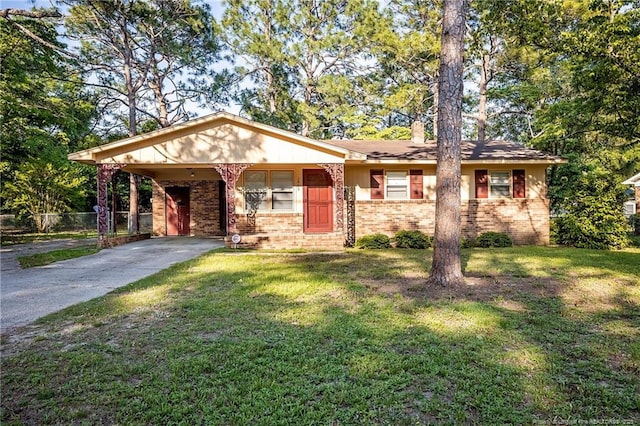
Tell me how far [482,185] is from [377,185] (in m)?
3.88

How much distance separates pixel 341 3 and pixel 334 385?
953 inches

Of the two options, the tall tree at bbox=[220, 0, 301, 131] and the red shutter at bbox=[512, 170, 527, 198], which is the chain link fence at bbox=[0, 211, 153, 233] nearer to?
the tall tree at bbox=[220, 0, 301, 131]

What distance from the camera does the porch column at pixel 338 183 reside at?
12188mm

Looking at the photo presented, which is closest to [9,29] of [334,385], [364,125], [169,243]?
[169,243]

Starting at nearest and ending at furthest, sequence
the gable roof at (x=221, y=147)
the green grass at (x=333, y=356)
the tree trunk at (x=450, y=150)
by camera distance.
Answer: the green grass at (x=333, y=356)
the tree trunk at (x=450, y=150)
the gable roof at (x=221, y=147)

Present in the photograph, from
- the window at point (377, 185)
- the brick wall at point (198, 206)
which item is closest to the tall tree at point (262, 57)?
the brick wall at point (198, 206)

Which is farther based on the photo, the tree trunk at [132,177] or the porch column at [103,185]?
the tree trunk at [132,177]

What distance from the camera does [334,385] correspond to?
2941 millimetres

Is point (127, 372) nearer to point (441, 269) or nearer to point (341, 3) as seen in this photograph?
point (441, 269)

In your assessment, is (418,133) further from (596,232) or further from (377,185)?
(596,232)

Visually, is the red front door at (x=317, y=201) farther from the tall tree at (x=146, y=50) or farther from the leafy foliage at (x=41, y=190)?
the leafy foliage at (x=41, y=190)

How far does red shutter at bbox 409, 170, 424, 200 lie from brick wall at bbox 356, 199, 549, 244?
0.22 meters

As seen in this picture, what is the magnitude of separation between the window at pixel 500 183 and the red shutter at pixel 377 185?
3.51 m

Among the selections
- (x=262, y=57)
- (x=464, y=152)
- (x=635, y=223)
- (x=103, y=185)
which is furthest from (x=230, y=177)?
(x=635, y=223)
